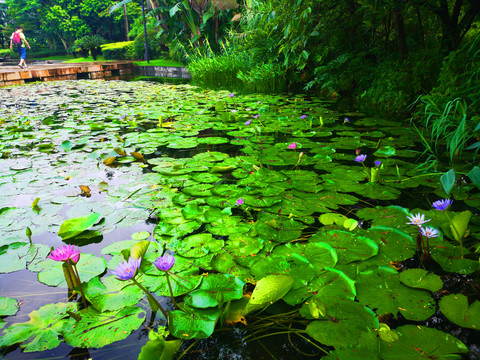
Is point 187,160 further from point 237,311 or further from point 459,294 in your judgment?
point 459,294

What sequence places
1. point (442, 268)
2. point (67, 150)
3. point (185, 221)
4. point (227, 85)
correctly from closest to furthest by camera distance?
point (442, 268) → point (185, 221) → point (67, 150) → point (227, 85)

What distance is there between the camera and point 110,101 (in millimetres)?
4383

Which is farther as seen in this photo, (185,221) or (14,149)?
(14,149)

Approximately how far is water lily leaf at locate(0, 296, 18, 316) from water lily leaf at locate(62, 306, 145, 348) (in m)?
0.19

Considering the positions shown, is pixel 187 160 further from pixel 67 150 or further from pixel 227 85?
pixel 227 85

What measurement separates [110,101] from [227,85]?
105 inches

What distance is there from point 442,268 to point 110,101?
4714 millimetres

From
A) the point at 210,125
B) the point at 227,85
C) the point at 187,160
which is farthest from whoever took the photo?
the point at 227,85

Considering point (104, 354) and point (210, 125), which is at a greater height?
point (210, 125)

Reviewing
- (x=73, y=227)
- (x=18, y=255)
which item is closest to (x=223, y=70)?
(x=73, y=227)

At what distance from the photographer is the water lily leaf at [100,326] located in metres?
0.70

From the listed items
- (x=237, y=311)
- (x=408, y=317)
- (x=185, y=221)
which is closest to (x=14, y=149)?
(x=185, y=221)

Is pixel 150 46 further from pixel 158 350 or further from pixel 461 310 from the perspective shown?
pixel 461 310

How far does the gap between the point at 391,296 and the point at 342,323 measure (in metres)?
0.19
